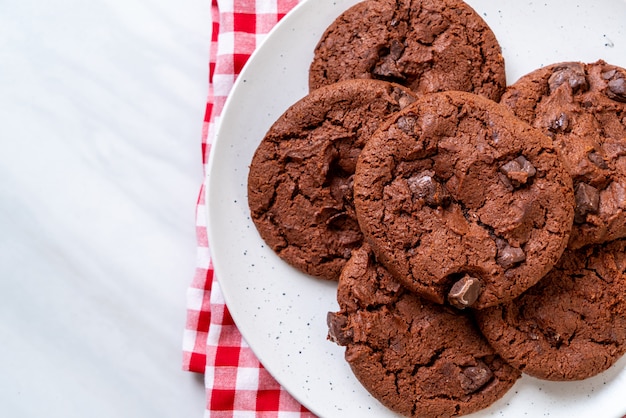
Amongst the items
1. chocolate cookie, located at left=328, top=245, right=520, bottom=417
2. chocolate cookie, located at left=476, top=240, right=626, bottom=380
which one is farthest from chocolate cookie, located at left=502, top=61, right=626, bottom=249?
chocolate cookie, located at left=328, top=245, right=520, bottom=417

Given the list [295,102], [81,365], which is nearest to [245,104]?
[295,102]

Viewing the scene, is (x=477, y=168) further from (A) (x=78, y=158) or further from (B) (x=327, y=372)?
(A) (x=78, y=158)

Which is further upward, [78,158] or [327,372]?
[78,158]

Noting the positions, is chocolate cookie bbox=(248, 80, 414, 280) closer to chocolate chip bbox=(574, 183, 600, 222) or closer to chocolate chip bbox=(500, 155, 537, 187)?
chocolate chip bbox=(500, 155, 537, 187)

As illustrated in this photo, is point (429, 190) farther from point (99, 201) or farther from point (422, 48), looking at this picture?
point (99, 201)

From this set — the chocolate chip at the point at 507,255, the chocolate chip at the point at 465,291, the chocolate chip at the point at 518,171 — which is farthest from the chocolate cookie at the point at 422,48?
the chocolate chip at the point at 465,291

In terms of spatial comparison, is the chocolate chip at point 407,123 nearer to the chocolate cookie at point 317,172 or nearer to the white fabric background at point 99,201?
the chocolate cookie at point 317,172
